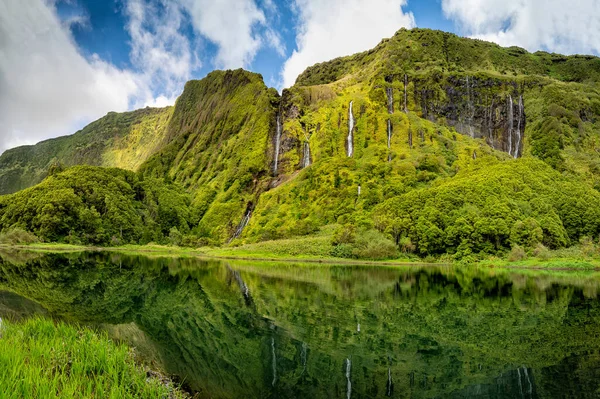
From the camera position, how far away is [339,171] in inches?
6216

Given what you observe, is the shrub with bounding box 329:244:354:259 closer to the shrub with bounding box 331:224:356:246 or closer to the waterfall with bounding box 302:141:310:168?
the shrub with bounding box 331:224:356:246

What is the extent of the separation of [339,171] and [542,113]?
10645cm

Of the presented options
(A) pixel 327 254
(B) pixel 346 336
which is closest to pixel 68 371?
(B) pixel 346 336

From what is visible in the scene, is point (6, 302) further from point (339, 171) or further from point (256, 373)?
point (339, 171)

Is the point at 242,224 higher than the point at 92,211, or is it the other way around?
the point at 92,211

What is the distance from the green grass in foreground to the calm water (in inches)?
144

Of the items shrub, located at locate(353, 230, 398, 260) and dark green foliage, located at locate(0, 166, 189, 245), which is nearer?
shrub, located at locate(353, 230, 398, 260)

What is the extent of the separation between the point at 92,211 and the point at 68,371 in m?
168

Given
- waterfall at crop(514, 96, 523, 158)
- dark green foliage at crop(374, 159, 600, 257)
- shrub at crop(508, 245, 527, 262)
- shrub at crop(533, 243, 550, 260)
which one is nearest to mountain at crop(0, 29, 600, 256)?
dark green foliage at crop(374, 159, 600, 257)

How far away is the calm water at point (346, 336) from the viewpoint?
1686 cm

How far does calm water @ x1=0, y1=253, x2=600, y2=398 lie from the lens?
16.9 metres

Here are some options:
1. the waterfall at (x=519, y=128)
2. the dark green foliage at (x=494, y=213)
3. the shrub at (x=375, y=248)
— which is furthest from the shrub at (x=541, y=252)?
the waterfall at (x=519, y=128)

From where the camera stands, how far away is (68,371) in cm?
1389

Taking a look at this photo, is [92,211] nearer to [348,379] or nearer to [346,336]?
[346,336]
